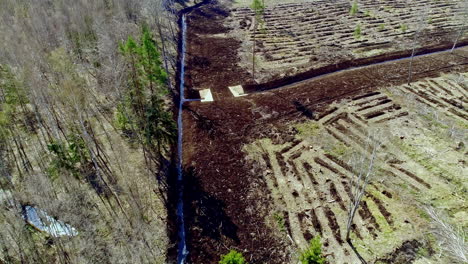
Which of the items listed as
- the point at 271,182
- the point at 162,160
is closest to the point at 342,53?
the point at 271,182

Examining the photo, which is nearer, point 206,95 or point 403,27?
point 206,95

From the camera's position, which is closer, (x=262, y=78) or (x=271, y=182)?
(x=271, y=182)

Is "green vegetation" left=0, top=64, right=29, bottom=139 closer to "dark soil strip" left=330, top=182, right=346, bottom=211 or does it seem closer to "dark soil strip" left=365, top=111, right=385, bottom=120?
"dark soil strip" left=330, top=182, right=346, bottom=211

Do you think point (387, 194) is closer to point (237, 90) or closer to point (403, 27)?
point (237, 90)

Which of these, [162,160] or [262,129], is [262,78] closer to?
[262,129]

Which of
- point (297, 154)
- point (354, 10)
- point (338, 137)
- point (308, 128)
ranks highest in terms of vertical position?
point (354, 10)

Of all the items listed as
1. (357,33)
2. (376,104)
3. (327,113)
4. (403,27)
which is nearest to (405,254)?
(327,113)

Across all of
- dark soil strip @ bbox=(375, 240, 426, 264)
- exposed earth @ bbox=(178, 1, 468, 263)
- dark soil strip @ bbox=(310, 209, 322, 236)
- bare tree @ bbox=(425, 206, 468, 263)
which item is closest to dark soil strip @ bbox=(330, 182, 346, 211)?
exposed earth @ bbox=(178, 1, 468, 263)
